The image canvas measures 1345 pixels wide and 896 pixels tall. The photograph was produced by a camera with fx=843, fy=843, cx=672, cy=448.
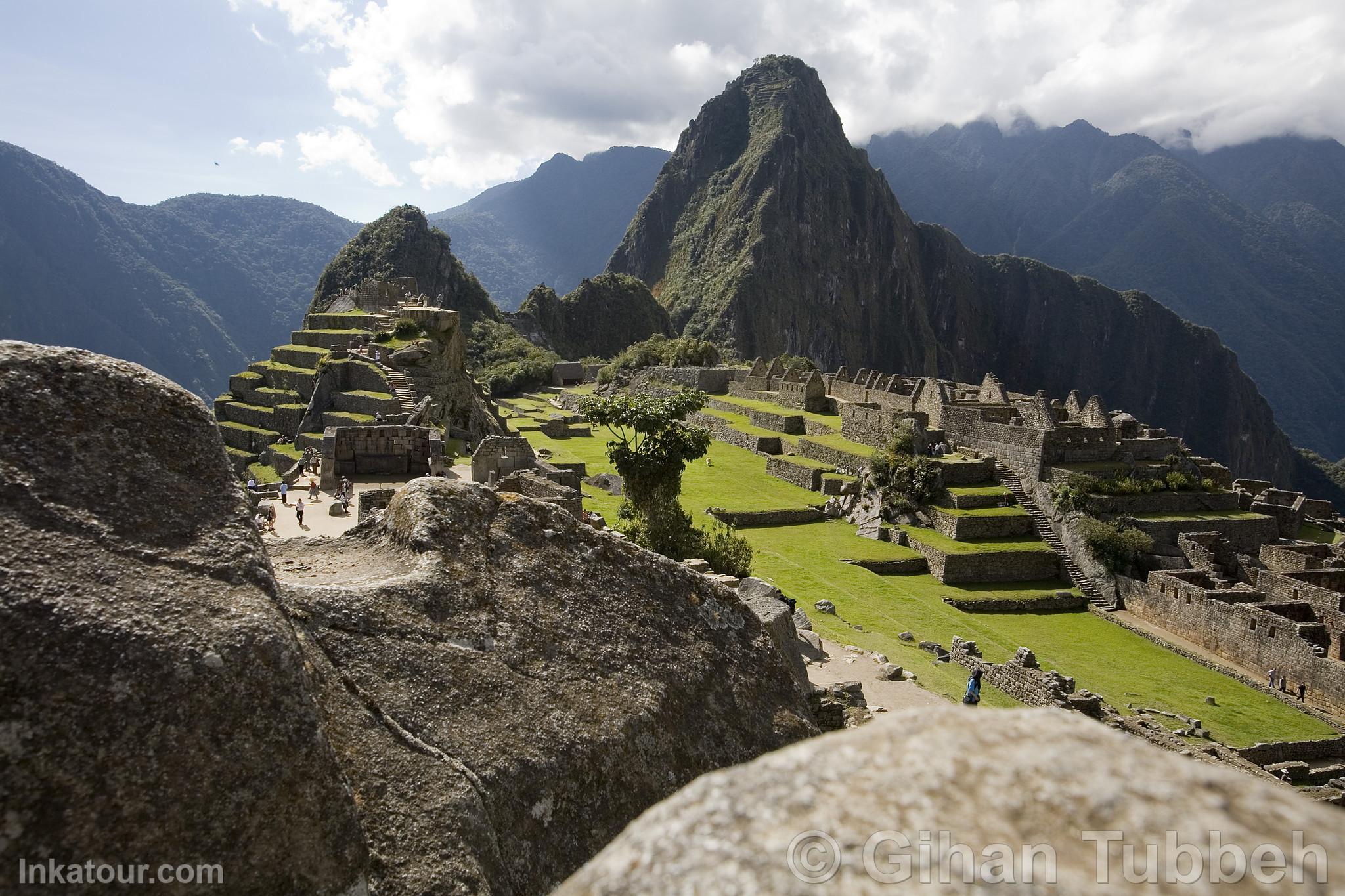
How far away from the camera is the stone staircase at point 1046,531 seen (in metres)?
29.0

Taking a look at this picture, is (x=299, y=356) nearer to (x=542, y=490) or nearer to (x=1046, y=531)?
(x=542, y=490)

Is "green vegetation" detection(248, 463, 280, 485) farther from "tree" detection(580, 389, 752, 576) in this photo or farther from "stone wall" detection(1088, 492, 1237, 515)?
"stone wall" detection(1088, 492, 1237, 515)

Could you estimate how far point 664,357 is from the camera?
7438cm

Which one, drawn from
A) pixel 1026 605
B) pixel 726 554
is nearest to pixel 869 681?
pixel 726 554

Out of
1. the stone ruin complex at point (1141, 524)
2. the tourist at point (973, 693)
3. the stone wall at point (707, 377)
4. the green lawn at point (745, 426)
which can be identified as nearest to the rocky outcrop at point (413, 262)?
the stone wall at point (707, 377)

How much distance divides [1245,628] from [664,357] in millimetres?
54900

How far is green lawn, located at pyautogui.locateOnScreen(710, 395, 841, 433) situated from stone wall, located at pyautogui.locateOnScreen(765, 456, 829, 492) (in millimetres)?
5423

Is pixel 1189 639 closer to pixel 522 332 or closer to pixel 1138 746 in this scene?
pixel 1138 746

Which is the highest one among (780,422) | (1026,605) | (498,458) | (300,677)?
(300,677)

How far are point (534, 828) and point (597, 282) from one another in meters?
132

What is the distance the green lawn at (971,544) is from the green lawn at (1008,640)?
52.8 inches

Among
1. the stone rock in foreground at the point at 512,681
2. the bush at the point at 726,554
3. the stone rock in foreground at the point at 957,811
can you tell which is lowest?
the bush at the point at 726,554

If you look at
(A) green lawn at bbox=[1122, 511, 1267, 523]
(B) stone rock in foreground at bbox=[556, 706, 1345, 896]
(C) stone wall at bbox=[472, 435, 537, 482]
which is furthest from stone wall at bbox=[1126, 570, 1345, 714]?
(B) stone rock in foreground at bbox=[556, 706, 1345, 896]

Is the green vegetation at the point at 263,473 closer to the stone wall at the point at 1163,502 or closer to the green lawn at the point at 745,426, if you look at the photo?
the green lawn at the point at 745,426
